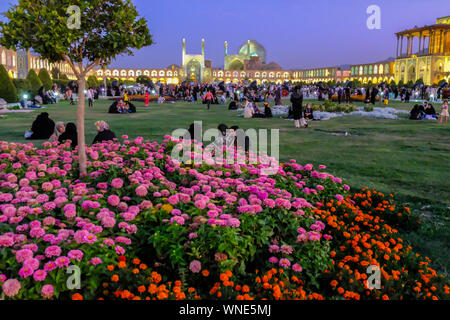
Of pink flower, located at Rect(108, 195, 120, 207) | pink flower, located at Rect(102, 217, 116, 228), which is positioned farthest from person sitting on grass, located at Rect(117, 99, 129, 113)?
pink flower, located at Rect(102, 217, 116, 228)

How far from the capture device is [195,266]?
275 centimetres

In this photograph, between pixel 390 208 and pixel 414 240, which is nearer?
pixel 414 240

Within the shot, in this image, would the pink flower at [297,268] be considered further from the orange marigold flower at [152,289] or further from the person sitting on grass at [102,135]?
the person sitting on grass at [102,135]

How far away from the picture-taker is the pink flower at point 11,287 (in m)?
2.26

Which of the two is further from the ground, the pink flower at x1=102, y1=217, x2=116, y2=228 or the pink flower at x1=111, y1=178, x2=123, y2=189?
the pink flower at x1=111, y1=178, x2=123, y2=189

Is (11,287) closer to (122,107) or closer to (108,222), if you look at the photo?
(108,222)

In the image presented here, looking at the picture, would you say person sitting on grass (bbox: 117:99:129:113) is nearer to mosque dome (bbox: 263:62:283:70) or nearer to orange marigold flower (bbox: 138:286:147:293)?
orange marigold flower (bbox: 138:286:147:293)

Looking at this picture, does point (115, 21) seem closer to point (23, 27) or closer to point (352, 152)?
point (23, 27)

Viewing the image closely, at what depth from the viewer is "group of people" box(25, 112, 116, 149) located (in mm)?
6973

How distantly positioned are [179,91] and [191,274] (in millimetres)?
31011

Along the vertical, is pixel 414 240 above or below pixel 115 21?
below
